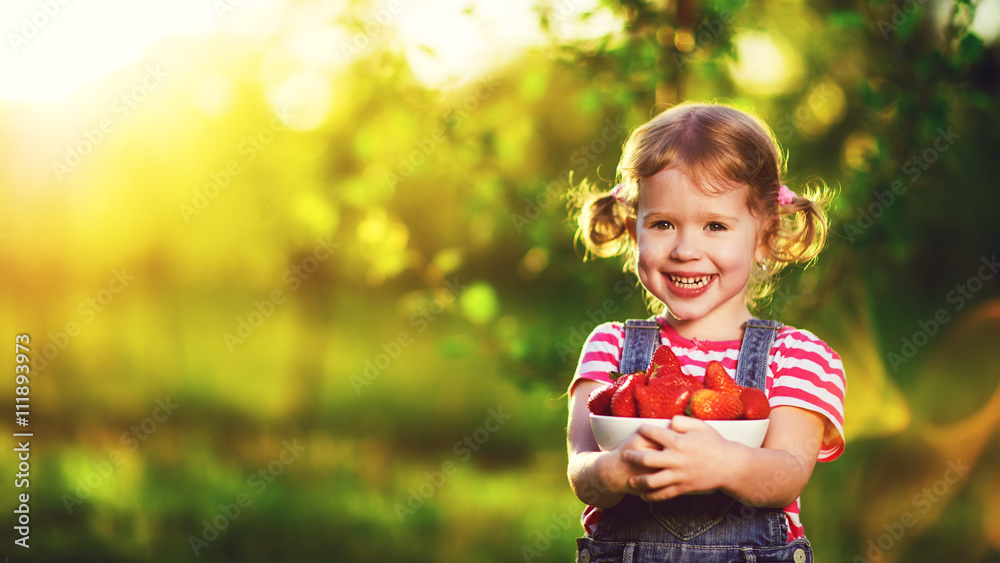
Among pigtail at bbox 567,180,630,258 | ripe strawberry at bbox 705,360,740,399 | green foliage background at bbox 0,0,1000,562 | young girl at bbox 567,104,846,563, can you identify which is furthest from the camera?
green foliage background at bbox 0,0,1000,562

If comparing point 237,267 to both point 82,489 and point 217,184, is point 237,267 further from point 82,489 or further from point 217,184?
point 82,489

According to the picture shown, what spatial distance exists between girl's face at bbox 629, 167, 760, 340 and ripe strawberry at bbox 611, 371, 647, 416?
284 mm

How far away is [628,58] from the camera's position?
2664mm

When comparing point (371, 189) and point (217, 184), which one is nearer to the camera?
point (371, 189)

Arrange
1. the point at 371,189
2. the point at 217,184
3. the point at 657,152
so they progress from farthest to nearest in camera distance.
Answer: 1. the point at 217,184
2. the point at 371,189
3. the point at 657,152

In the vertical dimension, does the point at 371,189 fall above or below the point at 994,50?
below

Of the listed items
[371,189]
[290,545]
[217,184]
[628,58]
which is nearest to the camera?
[628,58]

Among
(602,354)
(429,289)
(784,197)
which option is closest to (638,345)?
(602,354)

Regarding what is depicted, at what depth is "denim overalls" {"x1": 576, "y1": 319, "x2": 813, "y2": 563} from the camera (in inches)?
66.3

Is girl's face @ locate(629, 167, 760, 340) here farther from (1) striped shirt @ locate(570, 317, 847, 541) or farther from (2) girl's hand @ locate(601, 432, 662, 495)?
(2) girl's hand @ locate(601, 432, 662, 495)

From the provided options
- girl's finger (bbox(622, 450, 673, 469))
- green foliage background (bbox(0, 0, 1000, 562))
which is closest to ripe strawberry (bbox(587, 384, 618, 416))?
girl's finger (bbox(622, 450, 673, 469))

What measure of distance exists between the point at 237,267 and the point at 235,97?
118cm

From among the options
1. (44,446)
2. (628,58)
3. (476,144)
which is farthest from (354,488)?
(628,58)

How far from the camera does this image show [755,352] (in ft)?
5.83
